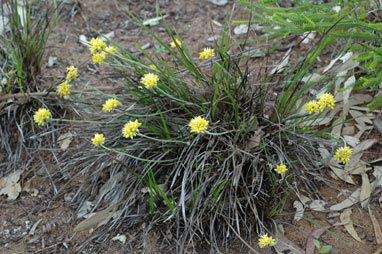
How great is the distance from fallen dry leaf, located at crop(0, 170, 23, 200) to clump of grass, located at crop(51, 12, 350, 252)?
0.60 meters

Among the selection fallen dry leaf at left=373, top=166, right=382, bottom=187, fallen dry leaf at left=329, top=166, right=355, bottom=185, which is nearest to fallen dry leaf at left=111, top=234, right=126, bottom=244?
fallen dry leaf at left=329, top=166, right=355, bottom=185

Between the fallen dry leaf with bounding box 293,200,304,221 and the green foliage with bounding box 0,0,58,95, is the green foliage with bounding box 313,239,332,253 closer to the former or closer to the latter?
the fallen dry leaf with bounding box 293,200,304,221

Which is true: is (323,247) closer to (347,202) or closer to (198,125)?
(347,202)

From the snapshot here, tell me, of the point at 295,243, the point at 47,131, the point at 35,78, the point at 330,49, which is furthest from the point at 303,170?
the point at 35,78

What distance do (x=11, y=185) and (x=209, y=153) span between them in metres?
1.58

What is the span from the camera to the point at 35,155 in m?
3.17

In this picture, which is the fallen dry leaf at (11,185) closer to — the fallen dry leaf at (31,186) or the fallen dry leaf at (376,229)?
the fallen dry leaf at (31,186)

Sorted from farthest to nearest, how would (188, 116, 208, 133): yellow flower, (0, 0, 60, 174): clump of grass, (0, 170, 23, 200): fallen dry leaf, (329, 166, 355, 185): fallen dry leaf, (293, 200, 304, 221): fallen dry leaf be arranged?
1. (0, 0, 60, 174): clump of grass
2. (0, 170, 23, 200): fallen dry leaf
3. (329, 166, 355, 185): fallen dry leaf
4. (293, 200, 304, 221): fallen dry leaf
5. (188, 116, 208, 133): yellow flower

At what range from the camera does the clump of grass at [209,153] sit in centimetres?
242

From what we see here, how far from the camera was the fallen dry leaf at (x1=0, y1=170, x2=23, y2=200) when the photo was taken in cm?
299

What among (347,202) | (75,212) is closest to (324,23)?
(347,202)

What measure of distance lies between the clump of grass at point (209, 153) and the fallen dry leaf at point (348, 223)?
24cm

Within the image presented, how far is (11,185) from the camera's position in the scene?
3.03 meters

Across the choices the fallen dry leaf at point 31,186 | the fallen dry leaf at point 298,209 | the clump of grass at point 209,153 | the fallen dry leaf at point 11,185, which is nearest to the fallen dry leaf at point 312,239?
the fallen dry leaf at point 298,209
